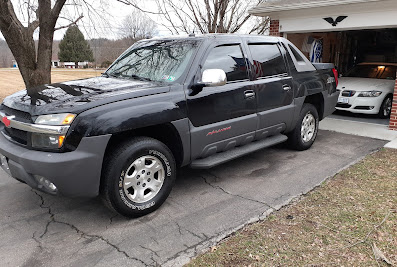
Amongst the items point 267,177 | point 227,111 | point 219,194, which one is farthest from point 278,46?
point 219,194

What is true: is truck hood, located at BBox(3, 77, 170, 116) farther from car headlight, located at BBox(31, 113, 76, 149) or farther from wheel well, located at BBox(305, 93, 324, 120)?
wheel well, located at BBox(305, 93, 324, 120)

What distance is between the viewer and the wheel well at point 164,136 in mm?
3247

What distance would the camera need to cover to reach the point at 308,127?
5699 mm

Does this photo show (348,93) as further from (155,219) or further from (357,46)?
(357,46)

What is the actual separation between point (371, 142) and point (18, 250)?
20.0 feet

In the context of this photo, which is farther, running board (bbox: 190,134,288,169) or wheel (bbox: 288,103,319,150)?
wheel (bbox: 288,103,319,150)

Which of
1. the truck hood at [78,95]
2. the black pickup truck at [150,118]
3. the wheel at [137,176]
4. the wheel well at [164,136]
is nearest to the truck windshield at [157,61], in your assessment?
the black pickup truck at [150,118]

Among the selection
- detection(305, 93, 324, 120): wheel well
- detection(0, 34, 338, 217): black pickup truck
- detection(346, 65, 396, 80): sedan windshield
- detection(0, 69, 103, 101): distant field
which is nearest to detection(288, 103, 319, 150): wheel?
detection(305, 93, 324, 120): wheel well

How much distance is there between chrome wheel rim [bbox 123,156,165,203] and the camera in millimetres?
3209

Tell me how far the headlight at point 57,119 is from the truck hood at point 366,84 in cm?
786

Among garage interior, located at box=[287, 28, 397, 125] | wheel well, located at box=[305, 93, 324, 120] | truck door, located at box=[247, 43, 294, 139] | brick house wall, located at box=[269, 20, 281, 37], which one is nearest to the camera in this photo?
truck door, located at box=[247, 43, 294, 139]

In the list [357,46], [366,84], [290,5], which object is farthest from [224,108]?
[357,46]

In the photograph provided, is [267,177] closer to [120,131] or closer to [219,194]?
[219,194]

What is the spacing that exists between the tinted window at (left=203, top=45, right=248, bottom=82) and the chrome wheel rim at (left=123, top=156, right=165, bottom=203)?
133 cm
